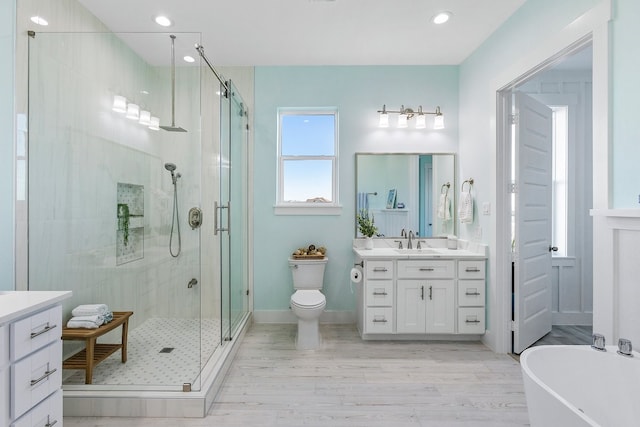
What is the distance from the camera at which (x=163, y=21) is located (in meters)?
2.57

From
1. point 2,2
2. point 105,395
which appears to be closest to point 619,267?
point 105,395

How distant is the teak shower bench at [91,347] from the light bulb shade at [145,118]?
1429 millimetres

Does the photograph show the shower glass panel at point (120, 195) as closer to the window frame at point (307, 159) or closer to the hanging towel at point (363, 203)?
the window frame at point (307, 159)

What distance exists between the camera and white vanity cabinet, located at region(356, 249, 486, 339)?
9.33 ft

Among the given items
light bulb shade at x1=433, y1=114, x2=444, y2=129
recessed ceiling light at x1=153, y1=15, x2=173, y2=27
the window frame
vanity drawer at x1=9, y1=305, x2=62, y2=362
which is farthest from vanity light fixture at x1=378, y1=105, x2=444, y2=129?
vanity drawer at x1=9, y1=305, x2=62, y2=362

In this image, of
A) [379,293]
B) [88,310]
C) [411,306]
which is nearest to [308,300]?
[379,293]

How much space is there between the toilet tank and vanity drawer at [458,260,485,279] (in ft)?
4.10

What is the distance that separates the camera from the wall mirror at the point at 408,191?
11.1 feet

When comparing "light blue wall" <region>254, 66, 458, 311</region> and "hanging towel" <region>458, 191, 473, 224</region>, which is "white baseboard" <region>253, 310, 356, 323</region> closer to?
"light blue wall" <region>254, 66, 458, 311</region>

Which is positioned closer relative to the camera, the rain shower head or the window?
the rain shower head

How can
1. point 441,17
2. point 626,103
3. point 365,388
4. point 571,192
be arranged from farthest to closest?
point 571,192
point 441,17
point 365,388
point 626,103

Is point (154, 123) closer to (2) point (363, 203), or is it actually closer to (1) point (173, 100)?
(1) point (173, 100)

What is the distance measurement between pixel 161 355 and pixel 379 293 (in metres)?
1.81

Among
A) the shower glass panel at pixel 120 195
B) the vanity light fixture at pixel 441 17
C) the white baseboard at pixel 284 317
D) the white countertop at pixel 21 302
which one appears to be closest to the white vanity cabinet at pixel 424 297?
the white baseboard at pixel 284 317
